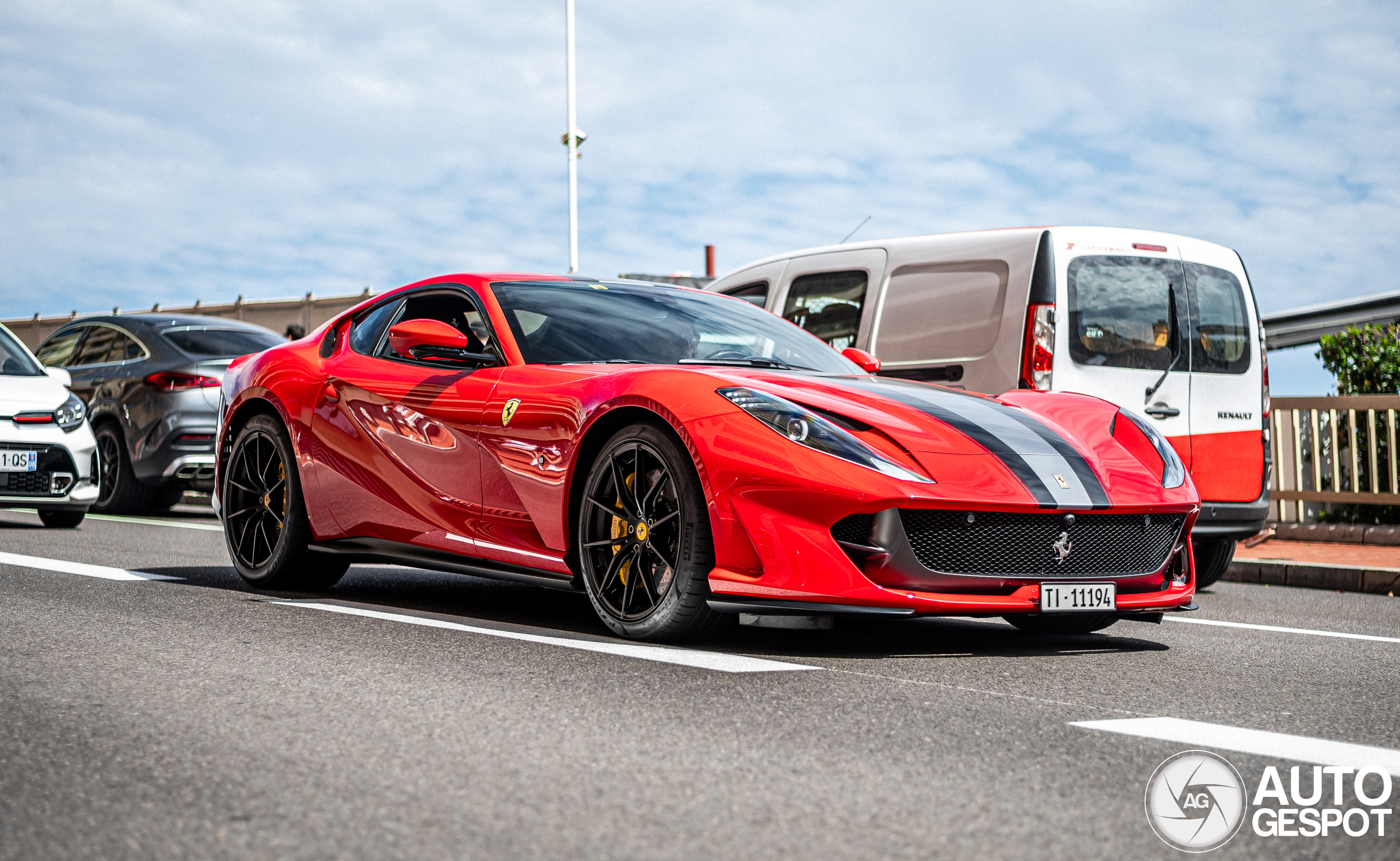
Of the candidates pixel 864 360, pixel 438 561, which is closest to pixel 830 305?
pixel 864 360

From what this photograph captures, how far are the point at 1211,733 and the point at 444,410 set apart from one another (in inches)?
126

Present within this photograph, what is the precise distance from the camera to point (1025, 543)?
488 cm

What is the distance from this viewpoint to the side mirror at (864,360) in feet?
21.1

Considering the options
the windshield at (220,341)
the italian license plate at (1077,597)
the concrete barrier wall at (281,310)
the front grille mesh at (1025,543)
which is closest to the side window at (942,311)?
the front grille mesh at (1025,543)

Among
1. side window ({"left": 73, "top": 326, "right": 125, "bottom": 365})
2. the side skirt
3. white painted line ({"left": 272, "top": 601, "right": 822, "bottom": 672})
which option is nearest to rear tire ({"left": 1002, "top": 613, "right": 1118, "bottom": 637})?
white painted line ({"left": 272, "top": 601, "right": 822, "bottom": 672})

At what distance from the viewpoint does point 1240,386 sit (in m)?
8.56

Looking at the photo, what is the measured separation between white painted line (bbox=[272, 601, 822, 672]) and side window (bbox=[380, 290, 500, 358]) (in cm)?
125

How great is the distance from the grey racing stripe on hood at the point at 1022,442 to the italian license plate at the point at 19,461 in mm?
7009

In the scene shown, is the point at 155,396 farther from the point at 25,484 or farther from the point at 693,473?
the point at 693,473

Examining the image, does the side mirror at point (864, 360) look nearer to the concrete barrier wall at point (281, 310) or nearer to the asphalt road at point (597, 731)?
the asphalt road at point (597, 731)

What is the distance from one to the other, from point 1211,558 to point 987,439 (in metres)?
3.81

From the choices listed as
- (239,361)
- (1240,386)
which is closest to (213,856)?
(239,361)

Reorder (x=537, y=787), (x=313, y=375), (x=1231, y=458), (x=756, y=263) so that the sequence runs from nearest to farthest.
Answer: (x=537, y=787) < (x=313, y=375) < (x=1231, y=458) < (x=756, y=263)

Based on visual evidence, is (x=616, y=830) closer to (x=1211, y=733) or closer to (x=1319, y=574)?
(x=1211, y=733)
